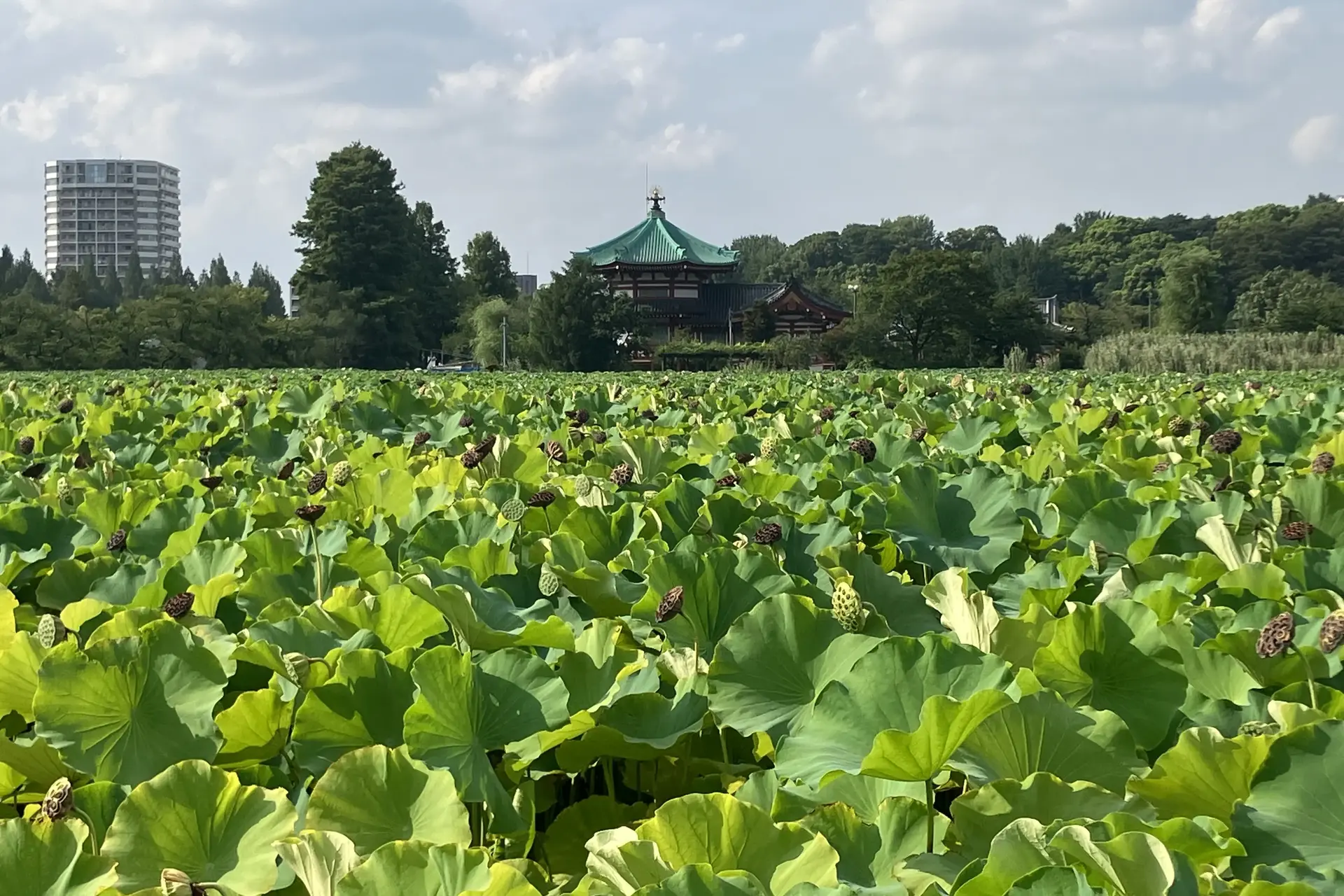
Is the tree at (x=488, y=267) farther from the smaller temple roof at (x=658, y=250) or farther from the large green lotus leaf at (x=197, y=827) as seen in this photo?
the large green lotus leaf at (x=197, y=827)

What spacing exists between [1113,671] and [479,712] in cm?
55

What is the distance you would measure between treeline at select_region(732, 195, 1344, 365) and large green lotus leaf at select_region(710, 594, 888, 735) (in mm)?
37511

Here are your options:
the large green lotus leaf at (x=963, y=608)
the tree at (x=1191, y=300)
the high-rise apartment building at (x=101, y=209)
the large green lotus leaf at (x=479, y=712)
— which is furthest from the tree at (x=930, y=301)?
the high-rise apartment building at (x=101, y=209)

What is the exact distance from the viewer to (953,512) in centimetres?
176

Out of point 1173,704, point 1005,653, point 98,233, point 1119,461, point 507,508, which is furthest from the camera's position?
point 98,233

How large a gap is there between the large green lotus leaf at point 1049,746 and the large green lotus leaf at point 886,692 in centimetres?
3

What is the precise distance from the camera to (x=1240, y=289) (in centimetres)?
7106

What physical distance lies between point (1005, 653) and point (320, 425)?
3318mm

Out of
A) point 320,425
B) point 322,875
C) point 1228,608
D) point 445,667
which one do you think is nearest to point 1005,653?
point 1228,608

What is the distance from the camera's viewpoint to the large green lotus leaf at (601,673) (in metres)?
1.02

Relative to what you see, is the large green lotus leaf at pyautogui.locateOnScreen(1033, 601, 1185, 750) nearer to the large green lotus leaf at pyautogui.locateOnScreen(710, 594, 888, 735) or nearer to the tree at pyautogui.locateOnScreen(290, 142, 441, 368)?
→ the large green lotus leaf at pyautogui.locateOnScreen(710, 594, 888, 735)

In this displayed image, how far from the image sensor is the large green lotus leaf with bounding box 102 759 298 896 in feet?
2.63

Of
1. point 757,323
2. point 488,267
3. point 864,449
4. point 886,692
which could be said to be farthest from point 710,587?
point 488,267

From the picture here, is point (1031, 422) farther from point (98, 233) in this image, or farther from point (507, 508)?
point (98, 233)
